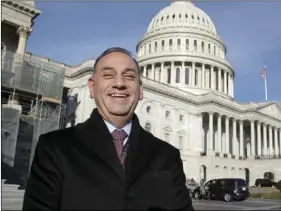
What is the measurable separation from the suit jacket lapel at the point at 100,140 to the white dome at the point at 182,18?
274ft

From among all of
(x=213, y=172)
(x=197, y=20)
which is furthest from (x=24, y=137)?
(x=197, y=20)

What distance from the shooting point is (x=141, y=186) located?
7.80ft

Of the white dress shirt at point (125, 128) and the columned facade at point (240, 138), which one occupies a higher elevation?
the columned facade at point (240, 138)

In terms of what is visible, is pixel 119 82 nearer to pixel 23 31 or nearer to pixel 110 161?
pixel 110 161

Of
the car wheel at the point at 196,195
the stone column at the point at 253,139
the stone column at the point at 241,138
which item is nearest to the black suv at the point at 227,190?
the car wheel at the point at 196,195

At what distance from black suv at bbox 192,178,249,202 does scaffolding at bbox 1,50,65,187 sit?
1507 cm

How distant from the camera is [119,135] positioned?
2.62 metres

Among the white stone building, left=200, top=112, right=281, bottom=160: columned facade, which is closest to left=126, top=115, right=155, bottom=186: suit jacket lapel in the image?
the white stone building

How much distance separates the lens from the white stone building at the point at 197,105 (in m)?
57.2

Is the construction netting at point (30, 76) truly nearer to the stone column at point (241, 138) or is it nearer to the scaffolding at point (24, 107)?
the scaffolding at point (24, 107)

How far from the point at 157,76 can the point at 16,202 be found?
6302 centimetres

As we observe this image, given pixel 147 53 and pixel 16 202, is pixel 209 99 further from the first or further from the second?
pixel 16 202

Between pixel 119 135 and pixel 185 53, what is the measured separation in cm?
7610

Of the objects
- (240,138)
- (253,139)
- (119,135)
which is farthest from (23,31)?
(253,139)
